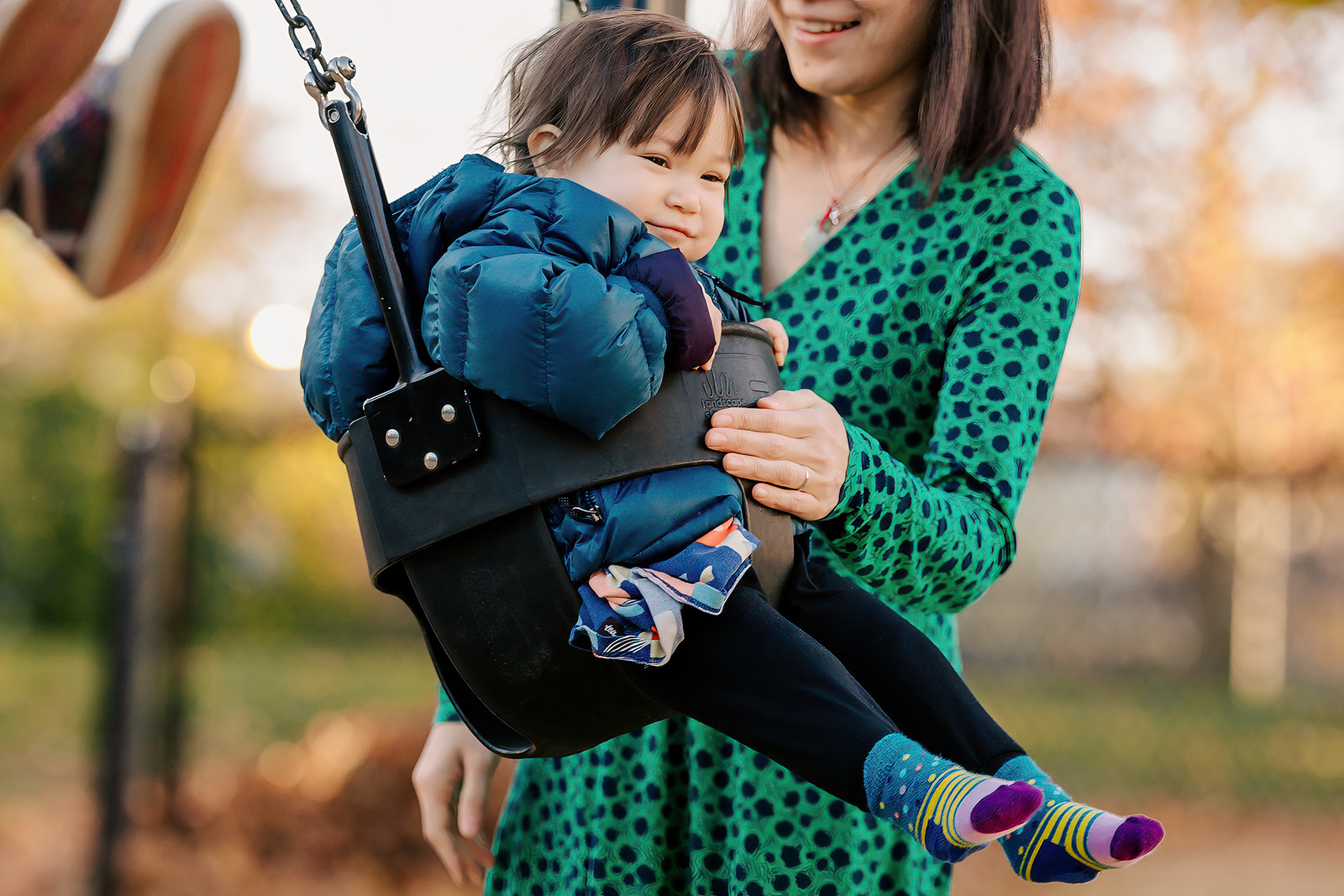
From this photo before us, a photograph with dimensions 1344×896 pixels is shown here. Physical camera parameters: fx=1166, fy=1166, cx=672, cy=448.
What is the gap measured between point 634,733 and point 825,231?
0.74 metres

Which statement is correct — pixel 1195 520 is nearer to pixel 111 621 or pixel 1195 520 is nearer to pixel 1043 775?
pixel 111 621

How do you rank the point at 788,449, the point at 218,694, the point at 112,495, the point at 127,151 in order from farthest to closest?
the point at 218,694, the point at 112,495, the point at 127,151, the point at 788,449

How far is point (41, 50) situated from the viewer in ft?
5.55

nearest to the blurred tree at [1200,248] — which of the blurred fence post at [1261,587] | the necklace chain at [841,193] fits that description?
the blurred fence post at [1261,587]

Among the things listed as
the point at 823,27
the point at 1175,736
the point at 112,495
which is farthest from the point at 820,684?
the point at 1175,736

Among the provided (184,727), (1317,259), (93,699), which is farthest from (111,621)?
(1317,259)

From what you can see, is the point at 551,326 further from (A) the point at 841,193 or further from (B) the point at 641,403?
(A) the point at 841,193

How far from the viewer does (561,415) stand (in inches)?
38.3

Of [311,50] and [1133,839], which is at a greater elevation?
[311,50]

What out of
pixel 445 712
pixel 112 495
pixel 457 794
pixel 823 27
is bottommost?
pixel 112 495

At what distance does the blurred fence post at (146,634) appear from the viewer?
4.52 m

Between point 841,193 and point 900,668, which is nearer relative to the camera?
point 900,668

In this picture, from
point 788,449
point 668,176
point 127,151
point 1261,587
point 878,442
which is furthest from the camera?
point 1261,587

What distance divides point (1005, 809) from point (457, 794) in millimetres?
1030
